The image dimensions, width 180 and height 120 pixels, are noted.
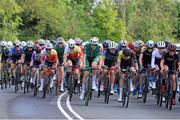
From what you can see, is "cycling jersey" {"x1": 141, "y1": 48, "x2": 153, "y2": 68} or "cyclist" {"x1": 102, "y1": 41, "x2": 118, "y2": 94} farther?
"cycling jersey" {"x1": 141, "y1": 48, "x2": 153, "y2": 68}

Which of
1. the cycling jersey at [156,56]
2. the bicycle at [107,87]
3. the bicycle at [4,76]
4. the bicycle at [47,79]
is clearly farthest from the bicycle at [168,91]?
the bicycle at [4,76]

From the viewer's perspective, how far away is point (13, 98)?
76.1 feet

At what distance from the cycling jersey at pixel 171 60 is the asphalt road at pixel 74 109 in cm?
122

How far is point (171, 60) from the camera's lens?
20.8m

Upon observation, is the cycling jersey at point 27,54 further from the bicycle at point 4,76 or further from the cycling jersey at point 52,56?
the cycling jersey at point 52,56

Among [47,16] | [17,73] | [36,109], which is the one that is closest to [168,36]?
[47,16]

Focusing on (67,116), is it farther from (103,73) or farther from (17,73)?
(17,73)

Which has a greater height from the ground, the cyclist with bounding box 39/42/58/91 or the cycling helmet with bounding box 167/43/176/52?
the cycling helmet with bounding box 167/43/176/52

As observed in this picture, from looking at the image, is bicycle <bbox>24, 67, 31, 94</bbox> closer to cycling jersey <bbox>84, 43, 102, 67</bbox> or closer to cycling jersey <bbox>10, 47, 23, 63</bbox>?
cycling jersey <bbox>10, 47, 23, 63</bbox>

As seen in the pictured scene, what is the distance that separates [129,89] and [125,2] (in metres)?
88.0

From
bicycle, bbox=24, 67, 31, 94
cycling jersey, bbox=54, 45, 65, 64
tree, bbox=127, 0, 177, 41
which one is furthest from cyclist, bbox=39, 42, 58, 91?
tree, bbox=127, 0, 177, 41

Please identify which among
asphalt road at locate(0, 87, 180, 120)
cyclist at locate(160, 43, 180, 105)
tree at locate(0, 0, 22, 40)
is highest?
tree at locate(0, 0, 22, 40)

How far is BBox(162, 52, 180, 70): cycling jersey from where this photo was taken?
68.1 feet

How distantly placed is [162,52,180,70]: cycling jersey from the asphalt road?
Answer: 1215 millimetres
